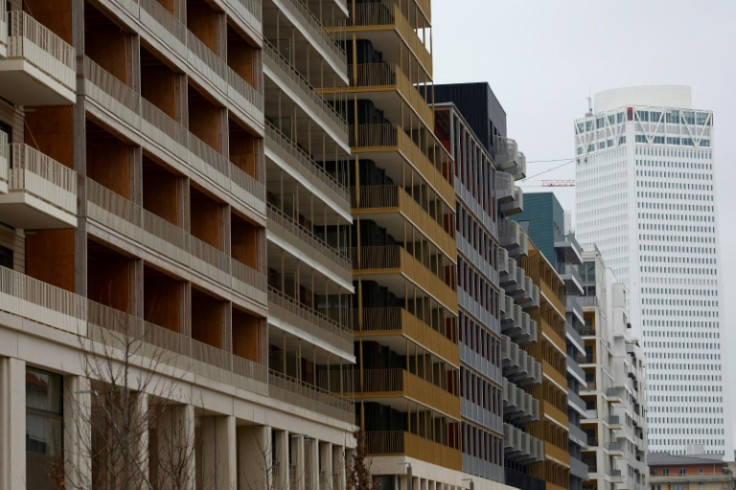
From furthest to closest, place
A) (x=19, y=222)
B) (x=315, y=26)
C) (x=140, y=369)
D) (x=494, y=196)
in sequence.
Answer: (x=494, y=196), (x=315, y=26), (x=140, y=369), (x=19, y=222)

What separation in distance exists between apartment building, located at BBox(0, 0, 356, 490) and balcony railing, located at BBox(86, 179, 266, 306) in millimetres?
83

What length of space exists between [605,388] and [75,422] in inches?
5608

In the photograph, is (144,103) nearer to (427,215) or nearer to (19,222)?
(19,222)

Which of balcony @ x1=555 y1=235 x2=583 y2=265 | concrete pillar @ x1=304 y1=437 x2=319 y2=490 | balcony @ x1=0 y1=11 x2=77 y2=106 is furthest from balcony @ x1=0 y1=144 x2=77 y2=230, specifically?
balcony @ x1=555 y1=235 x2=583 y2=265

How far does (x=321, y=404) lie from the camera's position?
64.8 metres

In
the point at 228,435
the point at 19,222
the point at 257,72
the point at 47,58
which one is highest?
the point at 257,72

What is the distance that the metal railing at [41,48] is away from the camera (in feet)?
128

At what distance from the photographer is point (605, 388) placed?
584 feet

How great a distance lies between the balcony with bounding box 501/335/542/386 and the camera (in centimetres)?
11106

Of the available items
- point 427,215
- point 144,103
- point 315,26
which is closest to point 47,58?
point 144,103

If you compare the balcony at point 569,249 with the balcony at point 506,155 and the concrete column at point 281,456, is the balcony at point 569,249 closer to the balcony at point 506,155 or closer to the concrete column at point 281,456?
the balcony at point 506,155

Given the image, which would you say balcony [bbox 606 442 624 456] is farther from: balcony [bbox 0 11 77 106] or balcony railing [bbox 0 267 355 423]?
balcony [bbox 0 11 77 106]

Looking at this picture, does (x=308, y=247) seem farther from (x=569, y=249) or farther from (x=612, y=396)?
(x=612, y=396)

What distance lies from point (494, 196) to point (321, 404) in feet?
153
